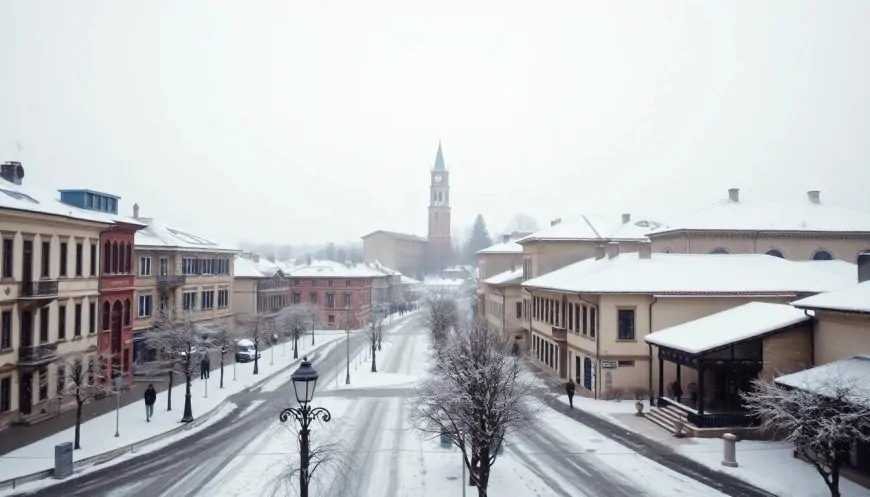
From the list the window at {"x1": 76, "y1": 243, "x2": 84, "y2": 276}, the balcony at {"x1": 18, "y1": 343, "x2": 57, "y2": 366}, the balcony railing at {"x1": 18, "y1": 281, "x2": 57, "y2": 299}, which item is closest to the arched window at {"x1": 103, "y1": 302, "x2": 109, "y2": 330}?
the window at {"x1": 76, "y1": 243, "x2": 84, "y2": 276}

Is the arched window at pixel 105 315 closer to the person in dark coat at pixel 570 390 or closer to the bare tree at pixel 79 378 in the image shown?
the bare tree at pixel 79 378

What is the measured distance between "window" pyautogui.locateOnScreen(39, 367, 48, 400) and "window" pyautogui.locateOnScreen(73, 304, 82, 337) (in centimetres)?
328

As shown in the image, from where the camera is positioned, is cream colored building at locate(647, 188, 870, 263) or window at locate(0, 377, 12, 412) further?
cream colored building at locate(647, 188, 870, 263)

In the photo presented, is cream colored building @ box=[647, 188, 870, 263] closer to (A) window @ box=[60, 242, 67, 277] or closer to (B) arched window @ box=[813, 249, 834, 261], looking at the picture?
(B) arched window @ box=[813, 249, 834, 261]

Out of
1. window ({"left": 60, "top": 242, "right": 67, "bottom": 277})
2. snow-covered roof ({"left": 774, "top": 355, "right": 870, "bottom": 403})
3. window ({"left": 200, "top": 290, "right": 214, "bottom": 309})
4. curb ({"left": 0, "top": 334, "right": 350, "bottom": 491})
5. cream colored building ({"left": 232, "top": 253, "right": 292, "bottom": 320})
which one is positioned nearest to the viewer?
snow-covered roof ({"left": 774, "top": 355, "right": 870, "bottom": 403})

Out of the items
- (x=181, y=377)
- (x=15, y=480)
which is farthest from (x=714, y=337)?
(x=181, y=377)

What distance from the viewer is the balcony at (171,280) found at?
49.6m

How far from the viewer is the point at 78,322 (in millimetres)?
33844

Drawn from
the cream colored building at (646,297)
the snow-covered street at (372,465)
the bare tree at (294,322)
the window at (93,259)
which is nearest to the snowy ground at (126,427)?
the snow-covered street at (372,465)

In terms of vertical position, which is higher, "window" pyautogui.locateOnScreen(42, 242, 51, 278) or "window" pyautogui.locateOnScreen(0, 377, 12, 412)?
"window" pyautogui.locateOnScreen(42, 242, 51, 278)

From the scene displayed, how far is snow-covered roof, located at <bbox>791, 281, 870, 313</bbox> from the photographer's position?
73.8ft

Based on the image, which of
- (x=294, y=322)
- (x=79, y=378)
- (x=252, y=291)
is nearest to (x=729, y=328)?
(x=79, y=378)

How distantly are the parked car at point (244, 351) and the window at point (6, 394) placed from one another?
2501 cm

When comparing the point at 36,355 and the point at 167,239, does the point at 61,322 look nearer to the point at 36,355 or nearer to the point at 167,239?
the point at 36,355
